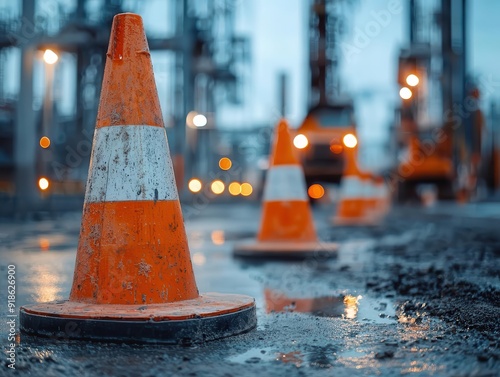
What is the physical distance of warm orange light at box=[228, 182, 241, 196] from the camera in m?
56.7

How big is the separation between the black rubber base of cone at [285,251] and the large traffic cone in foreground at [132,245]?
387cm

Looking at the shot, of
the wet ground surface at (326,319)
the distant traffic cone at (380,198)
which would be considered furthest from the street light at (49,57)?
the wet ground surface at (326,319)

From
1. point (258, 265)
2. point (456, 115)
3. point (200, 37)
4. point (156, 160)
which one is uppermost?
point (200, 37)

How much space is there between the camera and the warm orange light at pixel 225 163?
58.8m

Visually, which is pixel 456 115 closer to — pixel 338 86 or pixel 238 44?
pixel 338 86

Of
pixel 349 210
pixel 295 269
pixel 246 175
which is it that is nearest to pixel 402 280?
pixel 295 269

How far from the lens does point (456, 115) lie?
A: 32188 mm

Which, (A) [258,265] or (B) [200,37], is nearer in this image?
(A) [258,265]

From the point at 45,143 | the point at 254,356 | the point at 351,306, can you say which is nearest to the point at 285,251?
the point at 351,306

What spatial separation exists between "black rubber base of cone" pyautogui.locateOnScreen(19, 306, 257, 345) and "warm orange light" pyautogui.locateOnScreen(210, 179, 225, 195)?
142ft

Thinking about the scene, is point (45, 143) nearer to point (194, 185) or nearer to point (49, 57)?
point (49, 57)

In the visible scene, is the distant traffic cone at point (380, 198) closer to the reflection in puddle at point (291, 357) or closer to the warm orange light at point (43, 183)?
the warm orange light at point (43, 183)

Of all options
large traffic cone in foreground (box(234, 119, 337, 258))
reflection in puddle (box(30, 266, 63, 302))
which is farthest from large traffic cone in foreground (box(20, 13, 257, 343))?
large traffic cone in foreground (box(234, 119, 337, 258))

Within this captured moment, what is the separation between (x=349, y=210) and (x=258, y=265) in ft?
28.3
